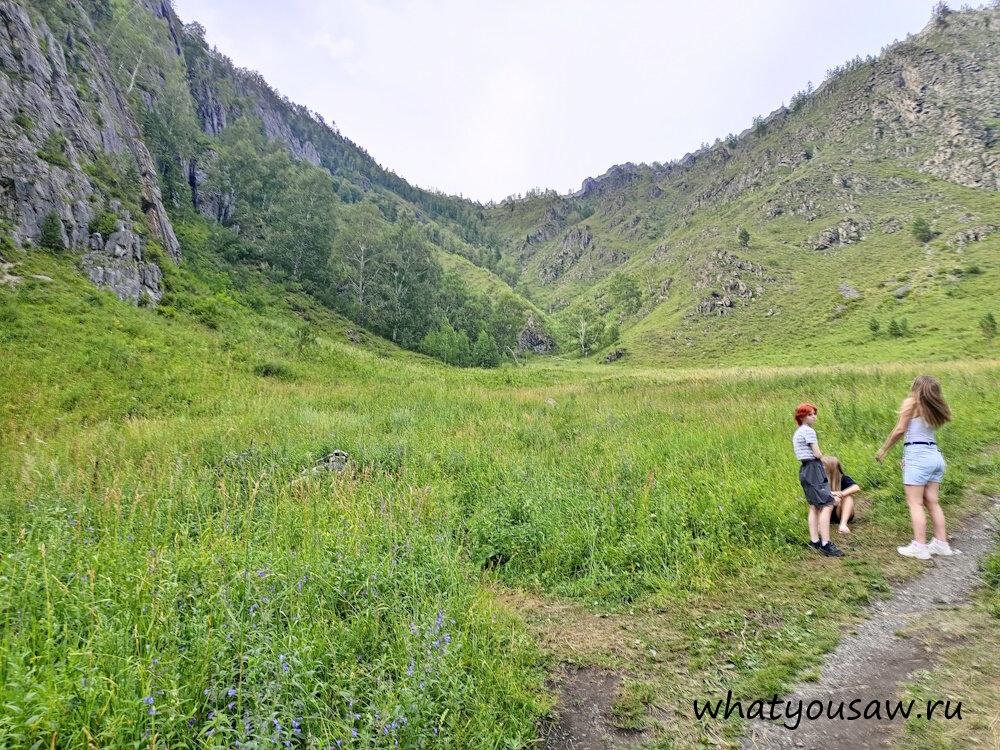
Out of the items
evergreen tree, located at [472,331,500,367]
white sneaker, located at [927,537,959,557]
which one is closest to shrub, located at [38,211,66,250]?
white sneaker, located at [927,537,959,557]

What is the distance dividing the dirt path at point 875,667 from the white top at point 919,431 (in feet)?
4.80

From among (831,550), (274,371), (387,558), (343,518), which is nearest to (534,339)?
(274,371)

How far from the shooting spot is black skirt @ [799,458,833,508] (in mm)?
5512

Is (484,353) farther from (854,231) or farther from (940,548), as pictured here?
(854,231)

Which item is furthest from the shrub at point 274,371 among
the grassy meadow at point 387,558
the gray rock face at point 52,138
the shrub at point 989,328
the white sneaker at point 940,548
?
the shrub at point 989,328

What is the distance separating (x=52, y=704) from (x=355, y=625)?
1.72 meters

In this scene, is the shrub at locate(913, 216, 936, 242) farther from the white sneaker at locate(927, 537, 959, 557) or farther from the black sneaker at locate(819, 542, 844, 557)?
the black sneaker at locate(819, 542, 844, 557)

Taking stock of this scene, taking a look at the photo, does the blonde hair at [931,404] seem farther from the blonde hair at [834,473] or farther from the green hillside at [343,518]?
the green hillside at [343,518]

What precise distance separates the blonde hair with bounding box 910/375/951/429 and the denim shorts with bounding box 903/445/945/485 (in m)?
0.37

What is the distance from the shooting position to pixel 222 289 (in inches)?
1410

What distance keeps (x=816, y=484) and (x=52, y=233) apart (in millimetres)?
32258

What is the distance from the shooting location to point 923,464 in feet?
18.3

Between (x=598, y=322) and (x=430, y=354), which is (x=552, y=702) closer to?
(x=430, y=354)

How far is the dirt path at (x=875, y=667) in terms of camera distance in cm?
285
